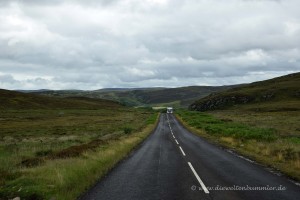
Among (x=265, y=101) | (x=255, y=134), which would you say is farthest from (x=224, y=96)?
(x=255, y=134)

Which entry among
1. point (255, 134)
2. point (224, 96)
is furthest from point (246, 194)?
point (224, 96)

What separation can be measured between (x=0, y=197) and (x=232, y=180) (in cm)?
831

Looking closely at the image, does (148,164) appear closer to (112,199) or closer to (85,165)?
(85,165)

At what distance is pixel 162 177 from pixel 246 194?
13.8ft

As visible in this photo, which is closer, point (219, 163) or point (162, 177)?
point (162, 177)

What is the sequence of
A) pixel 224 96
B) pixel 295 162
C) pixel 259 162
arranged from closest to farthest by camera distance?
pixel 295 162, pixel 259 162, pixel 224 96

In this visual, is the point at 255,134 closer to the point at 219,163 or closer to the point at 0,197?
the point at 219,163

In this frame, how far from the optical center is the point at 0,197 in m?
10.2

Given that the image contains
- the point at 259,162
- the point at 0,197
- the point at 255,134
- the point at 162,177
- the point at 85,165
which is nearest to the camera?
the point at 0,197

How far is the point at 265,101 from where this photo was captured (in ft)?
496

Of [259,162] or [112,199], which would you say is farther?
[259,162]

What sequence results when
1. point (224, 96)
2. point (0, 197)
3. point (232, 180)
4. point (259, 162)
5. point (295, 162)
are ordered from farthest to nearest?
point (224, 96) < point (259, 162) < point (295, 162) < point (232, 180) < point (0, 197)

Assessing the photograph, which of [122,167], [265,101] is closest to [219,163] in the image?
[122,167]

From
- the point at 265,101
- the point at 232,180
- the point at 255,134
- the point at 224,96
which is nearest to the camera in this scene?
the point at 232,180
